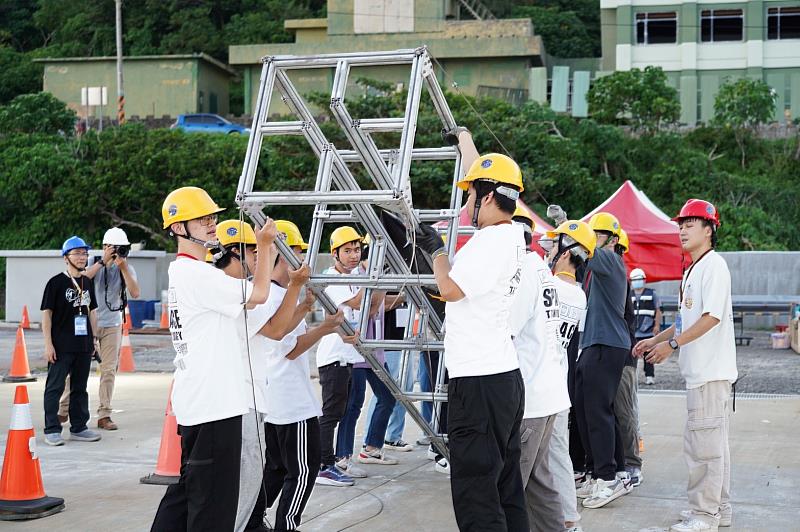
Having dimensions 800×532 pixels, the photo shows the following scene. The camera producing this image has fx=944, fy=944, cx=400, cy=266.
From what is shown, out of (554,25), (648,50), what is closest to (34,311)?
(648,50)

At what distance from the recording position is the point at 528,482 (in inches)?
A: 207

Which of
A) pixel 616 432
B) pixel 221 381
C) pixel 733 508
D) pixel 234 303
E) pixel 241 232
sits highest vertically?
pixel 241 232

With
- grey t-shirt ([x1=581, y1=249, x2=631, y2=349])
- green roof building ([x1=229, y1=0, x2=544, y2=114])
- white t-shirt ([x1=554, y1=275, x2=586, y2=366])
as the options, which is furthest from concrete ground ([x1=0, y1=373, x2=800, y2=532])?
green roof building ([x1=229, y1=0, x2=544, y2=114])

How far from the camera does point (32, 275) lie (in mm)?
23516

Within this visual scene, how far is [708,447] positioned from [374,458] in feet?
10.2

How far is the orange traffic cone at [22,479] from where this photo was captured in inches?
248

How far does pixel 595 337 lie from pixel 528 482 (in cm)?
174

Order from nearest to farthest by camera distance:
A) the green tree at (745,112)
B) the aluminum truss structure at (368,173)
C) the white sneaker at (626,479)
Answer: the aluminum truss structure at (368,173), the white sneaker at (626,479), the green tree at (745,112)

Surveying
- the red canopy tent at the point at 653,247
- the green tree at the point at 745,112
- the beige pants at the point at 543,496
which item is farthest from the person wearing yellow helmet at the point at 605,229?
the green tree at the point at 745,112

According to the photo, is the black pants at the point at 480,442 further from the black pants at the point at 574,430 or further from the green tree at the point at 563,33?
the green tree at the point at 563,33

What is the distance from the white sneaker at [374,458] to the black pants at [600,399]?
6.49ft

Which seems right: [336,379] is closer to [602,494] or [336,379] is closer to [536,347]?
[602,494]

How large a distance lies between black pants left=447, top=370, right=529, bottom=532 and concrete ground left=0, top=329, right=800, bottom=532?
179 centimetres

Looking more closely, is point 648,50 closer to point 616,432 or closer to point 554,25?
point 554,25
